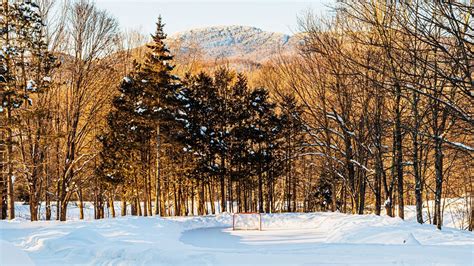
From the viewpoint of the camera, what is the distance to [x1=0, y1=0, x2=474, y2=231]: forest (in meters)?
14.2

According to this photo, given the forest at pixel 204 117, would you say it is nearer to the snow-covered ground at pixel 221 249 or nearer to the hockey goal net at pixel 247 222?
the snow-covered ground at pixel 221 249

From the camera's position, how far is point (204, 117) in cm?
3072

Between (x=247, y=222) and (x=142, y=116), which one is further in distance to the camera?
(x=142, y=116)

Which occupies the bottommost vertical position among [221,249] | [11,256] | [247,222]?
[247,222]

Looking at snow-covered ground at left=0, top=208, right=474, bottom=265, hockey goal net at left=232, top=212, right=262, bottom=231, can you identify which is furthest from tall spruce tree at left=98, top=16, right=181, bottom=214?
snow-covered ground at left=0, top=208, right=474, bottom=265

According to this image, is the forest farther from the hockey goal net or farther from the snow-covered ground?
the hockey goal net

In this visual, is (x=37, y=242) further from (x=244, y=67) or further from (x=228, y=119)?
(x=244, y=67)

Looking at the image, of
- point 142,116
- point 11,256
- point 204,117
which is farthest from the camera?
point 204,117

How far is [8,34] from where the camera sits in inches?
704

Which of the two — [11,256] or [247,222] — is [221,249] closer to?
[11,256]

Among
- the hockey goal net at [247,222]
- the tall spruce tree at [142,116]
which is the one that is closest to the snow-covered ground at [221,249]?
the hockey goal net at [247,222]

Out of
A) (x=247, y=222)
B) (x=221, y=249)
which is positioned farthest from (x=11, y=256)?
(x=247, y=222)

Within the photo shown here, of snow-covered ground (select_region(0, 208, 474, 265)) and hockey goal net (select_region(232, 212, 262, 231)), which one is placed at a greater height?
snow-covered ground (select_region(0, 208, 474, 265))

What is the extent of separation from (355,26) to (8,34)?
1494 centimetres
